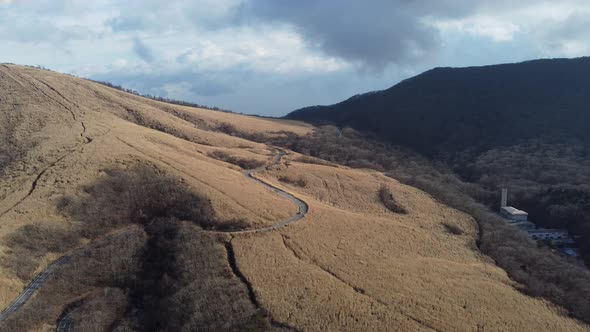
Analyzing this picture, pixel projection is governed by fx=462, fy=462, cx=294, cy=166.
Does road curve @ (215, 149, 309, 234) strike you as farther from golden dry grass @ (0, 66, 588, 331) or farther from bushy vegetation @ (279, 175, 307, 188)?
bushy vegetation @ (279, 175, 307, 188)

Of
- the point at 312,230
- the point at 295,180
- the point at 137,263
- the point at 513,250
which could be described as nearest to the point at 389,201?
the point at 295,180

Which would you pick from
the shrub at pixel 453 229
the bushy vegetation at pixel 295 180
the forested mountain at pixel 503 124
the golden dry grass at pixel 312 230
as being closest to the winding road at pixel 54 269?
the golden dry grass at pixel 312 230

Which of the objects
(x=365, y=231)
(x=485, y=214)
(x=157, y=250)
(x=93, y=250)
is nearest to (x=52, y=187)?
(x=93, y=250)

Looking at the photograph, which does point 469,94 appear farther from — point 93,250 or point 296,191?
point 93,250

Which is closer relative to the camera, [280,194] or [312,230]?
[312,230]

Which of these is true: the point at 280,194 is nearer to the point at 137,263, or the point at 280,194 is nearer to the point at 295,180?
the point at 295,180

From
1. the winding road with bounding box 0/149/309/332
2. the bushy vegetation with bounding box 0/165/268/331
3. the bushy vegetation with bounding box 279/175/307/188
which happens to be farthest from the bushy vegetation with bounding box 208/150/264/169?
the bushy vegetation with bounding box 0/165/268/331

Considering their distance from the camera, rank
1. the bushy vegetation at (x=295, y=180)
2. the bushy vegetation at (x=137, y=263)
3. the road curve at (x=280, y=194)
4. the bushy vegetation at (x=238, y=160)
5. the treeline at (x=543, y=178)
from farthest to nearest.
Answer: the treeline at (x=543, y=178), the bushy vegetation at (x=238, y=160), the bushy vegetation at (x=295, y=180), the road curve at (x=280, y=194), the bushy vegetation at (x=137, y=263)

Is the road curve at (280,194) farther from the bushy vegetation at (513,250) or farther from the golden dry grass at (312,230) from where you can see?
the bushy vegetation at (513,250)
